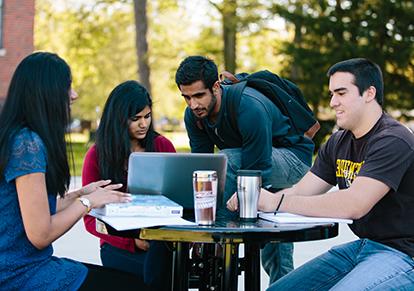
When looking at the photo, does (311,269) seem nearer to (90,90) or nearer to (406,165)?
(406,165)

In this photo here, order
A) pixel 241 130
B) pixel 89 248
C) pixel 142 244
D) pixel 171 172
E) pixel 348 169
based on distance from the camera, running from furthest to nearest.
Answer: pixel 89 248, pixel 241 130, pixel 142 244, pixel 348 169, pixel 171 172

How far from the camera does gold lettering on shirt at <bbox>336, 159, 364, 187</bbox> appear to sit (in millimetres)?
3754

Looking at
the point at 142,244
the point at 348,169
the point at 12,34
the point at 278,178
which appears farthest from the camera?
the point at 12,34

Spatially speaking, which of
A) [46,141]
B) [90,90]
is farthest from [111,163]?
[90,90]

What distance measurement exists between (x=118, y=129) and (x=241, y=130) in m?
0.70

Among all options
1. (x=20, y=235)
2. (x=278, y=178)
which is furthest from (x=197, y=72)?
(x=20, y=235)

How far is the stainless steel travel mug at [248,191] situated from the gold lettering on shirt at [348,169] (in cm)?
55

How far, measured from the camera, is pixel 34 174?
2965 millimetres

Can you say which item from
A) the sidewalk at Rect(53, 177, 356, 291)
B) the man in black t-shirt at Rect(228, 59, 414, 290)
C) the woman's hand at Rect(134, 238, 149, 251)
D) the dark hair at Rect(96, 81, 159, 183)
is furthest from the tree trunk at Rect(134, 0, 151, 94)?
the man in black t-shirt at Rect(228, 59, 414, 290)

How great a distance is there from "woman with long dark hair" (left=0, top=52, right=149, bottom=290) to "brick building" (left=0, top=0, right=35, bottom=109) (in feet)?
67.4

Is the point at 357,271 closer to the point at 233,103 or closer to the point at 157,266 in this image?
the point at 157,266

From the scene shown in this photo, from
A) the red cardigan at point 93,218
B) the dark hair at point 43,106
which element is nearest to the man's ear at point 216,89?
the red cardigan at point 93,218

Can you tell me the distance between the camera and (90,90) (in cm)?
4584

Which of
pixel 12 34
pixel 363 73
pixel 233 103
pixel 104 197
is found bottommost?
pixel 104 197
